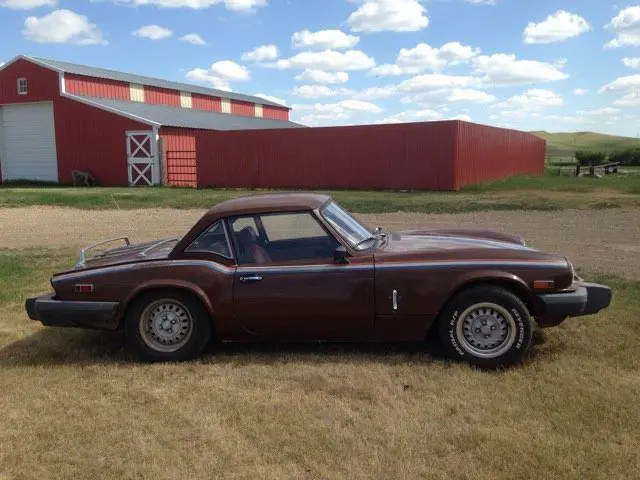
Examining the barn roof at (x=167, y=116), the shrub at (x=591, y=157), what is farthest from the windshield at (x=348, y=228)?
the shrub at (x=591, y=157)

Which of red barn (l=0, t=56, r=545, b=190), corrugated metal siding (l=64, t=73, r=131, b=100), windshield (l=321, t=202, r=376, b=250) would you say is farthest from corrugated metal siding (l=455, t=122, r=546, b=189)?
corrugated metal siding (l=64, t=73, r=131, b=100)

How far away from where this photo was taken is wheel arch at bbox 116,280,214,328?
4547 millimetres

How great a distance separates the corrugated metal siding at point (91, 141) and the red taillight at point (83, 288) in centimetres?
2532

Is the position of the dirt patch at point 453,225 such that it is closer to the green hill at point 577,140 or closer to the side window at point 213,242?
the side window at point 213,242

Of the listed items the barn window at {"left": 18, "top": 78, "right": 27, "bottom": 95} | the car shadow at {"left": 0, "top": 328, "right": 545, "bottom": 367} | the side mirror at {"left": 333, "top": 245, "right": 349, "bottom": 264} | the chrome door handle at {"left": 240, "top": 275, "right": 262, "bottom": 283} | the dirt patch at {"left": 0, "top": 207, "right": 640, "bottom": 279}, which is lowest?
the car shadow at {"left": 0, "top": 328, "right": 545, "bottom": 367}

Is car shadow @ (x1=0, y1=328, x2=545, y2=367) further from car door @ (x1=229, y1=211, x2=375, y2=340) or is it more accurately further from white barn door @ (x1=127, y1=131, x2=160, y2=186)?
white barn door @ (x1=127, y1=131, x2=160, y2=186)

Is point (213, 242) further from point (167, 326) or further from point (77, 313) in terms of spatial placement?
point (77, 313)

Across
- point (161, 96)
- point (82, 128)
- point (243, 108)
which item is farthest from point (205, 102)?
point (82, 128)

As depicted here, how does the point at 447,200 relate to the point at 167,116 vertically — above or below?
below

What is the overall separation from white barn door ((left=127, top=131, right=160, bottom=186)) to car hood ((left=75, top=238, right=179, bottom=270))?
78.8 feet

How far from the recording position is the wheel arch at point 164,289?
14.9 feet

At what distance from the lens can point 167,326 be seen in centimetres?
470

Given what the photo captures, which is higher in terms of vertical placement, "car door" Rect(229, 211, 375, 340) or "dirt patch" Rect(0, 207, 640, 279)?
"car door" Rect(229, 211, 375, 340)

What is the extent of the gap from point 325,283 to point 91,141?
2859 cm
